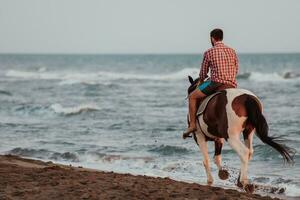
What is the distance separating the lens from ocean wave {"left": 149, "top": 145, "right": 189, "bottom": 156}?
546 inches

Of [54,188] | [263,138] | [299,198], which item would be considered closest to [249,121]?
[263,138]

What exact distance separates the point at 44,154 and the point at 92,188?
6.31m

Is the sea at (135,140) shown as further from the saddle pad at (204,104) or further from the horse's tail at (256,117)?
the saddle pad at (204,104)

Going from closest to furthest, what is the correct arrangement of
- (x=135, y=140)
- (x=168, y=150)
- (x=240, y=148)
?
(x=240, y=148)
(x=168, y=150)
(x=135, y=140)

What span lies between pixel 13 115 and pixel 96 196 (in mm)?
15757

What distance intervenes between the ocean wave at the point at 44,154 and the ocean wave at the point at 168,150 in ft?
6.34

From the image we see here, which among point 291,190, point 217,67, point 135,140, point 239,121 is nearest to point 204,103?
point 217,67

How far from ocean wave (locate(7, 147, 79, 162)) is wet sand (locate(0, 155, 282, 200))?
4.36m

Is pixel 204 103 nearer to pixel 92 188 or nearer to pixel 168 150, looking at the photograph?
pixel 92 188

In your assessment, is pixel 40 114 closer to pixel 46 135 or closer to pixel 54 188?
pixel 46 135

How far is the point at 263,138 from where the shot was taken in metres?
7.96

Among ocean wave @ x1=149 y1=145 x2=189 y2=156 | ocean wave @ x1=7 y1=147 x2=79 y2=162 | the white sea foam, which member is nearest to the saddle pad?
the white sea foam

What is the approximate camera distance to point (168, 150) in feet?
46.3
